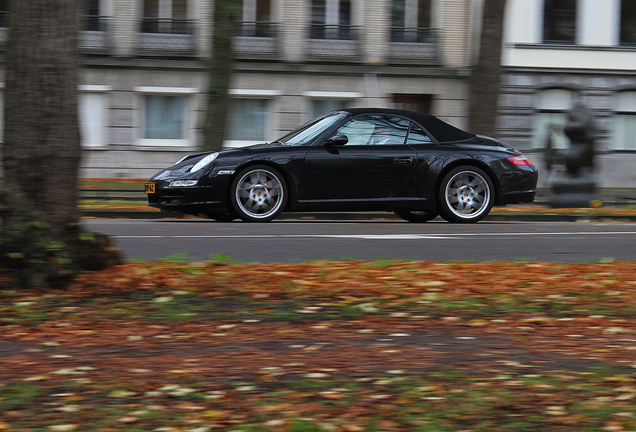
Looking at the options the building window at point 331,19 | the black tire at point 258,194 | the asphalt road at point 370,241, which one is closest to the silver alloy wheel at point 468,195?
the asphalt road at point 370,241

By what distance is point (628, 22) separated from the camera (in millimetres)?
27250

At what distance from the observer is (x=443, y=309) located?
5234mm

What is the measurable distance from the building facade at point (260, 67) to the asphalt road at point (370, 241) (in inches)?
592

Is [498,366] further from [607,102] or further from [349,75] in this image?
[607,102]

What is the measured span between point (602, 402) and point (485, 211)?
8662 millimetres

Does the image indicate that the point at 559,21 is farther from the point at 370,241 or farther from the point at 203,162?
the point at 370,241

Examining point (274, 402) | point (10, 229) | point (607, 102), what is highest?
point (607, 102)

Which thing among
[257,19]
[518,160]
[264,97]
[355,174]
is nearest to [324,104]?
[264,97]

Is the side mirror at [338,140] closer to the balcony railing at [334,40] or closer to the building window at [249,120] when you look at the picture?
the balcony railing at [334,40]

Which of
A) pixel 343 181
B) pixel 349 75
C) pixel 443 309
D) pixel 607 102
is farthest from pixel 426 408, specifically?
pixel 607 102

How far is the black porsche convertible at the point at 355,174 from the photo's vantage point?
36.6ft

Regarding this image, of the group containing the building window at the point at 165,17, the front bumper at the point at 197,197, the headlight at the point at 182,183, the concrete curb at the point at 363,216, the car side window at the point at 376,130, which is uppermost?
the building window at the point at 165,17

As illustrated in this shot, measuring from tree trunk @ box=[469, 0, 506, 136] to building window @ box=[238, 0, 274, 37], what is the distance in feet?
32.5

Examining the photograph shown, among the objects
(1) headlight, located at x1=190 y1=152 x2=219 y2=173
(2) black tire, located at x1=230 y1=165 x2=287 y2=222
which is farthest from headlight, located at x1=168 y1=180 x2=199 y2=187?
(2) black tire, located at x1=230 y1=165 x2=287 y2=222
